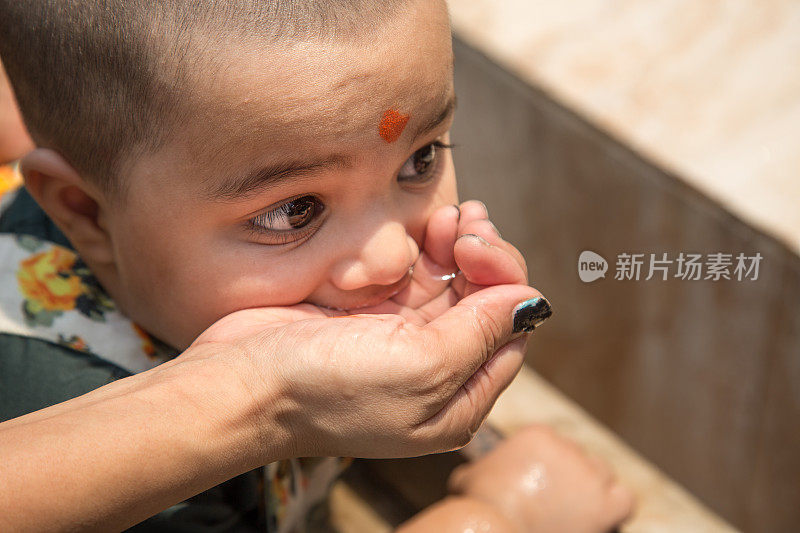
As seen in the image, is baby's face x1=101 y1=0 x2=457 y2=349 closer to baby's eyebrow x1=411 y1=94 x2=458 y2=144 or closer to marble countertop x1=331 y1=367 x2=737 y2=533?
baby's eyebrow x1=411 y1=94 x2=458 y2=144

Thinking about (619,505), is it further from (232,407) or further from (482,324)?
(232,407)

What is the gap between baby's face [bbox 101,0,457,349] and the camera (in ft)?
2.00

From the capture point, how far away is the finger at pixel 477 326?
0.61 metres

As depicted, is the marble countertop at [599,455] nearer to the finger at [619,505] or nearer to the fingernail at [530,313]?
the finger at [619,505]

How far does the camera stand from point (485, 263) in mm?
665

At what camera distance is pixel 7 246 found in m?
0.85

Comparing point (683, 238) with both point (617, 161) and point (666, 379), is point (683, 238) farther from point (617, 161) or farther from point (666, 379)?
point (666, 379)

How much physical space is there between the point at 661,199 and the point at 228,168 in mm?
714

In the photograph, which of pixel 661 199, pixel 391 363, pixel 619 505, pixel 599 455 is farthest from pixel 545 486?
pixel 391 363

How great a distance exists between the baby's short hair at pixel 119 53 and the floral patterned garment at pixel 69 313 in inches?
6.1

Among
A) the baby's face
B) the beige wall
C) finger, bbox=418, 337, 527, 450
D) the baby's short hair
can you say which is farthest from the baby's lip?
the beige wall

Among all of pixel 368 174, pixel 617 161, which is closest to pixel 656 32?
pixel 617 161

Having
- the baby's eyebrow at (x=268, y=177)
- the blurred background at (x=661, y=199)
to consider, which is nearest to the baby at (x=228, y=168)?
the baby's eyebrow at (x=268, y=177)

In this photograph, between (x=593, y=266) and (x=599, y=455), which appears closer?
(x=593, y=266)
